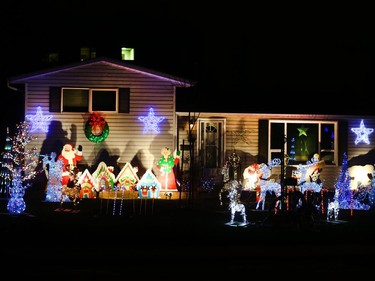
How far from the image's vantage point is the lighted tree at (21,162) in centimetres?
1683

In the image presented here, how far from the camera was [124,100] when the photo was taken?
73.1 ft

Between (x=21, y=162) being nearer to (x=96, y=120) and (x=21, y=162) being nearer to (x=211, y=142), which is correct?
(x=96, y=120)

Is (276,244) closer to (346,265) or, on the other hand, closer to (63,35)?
(346,265)

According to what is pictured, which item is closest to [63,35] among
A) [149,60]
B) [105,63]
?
[149,60]

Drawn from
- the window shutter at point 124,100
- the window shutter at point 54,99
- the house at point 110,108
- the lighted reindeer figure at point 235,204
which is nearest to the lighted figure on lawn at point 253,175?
the house at point 110,108

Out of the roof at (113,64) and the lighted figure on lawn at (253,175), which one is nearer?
the lighted figure on lawn at (253,175)

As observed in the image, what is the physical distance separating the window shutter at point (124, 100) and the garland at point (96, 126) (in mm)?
826

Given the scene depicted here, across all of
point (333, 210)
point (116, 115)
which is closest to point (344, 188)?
point (333, 210)

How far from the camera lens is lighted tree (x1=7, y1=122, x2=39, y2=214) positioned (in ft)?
55.2

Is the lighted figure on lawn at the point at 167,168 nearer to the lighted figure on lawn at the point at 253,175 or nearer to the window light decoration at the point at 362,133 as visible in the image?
the lighted figure on lawn at the point at 253,175

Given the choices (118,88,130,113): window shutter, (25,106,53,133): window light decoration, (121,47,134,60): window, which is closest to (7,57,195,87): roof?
(118,88,130,113): window shutter

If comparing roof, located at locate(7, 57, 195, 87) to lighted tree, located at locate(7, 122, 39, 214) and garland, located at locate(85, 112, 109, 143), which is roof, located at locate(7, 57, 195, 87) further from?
garland, located at locate(85, 112, 109, 143)

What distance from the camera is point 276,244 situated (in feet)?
43.4

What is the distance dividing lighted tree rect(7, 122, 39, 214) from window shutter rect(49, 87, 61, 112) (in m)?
1.22
